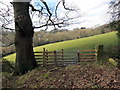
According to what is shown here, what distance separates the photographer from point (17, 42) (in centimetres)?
858

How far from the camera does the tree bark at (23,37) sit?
831cm

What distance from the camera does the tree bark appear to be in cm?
831

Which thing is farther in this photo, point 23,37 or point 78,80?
point 23,37

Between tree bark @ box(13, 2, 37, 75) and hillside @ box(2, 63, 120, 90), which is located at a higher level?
tree bark @ box(13, 2, 37, 75)

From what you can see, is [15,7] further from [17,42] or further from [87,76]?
[87,76]

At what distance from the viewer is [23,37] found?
8.53m

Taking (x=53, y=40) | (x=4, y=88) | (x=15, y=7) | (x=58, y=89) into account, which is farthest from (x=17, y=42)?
(x=53, y=40)

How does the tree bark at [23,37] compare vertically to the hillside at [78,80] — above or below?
above

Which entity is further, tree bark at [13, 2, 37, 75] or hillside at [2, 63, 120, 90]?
tree bark at [13, 2, 37, 75]

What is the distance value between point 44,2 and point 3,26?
10.6 feet

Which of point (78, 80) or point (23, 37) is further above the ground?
point (23, 37)

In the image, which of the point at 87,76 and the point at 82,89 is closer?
the point at 82,89

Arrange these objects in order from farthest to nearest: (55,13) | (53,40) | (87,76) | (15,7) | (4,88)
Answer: (53,40), (55,13), (15,7), (4,88), (87,76)

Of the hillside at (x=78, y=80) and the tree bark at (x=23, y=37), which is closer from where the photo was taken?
the hillside at (x=78, y=80)
